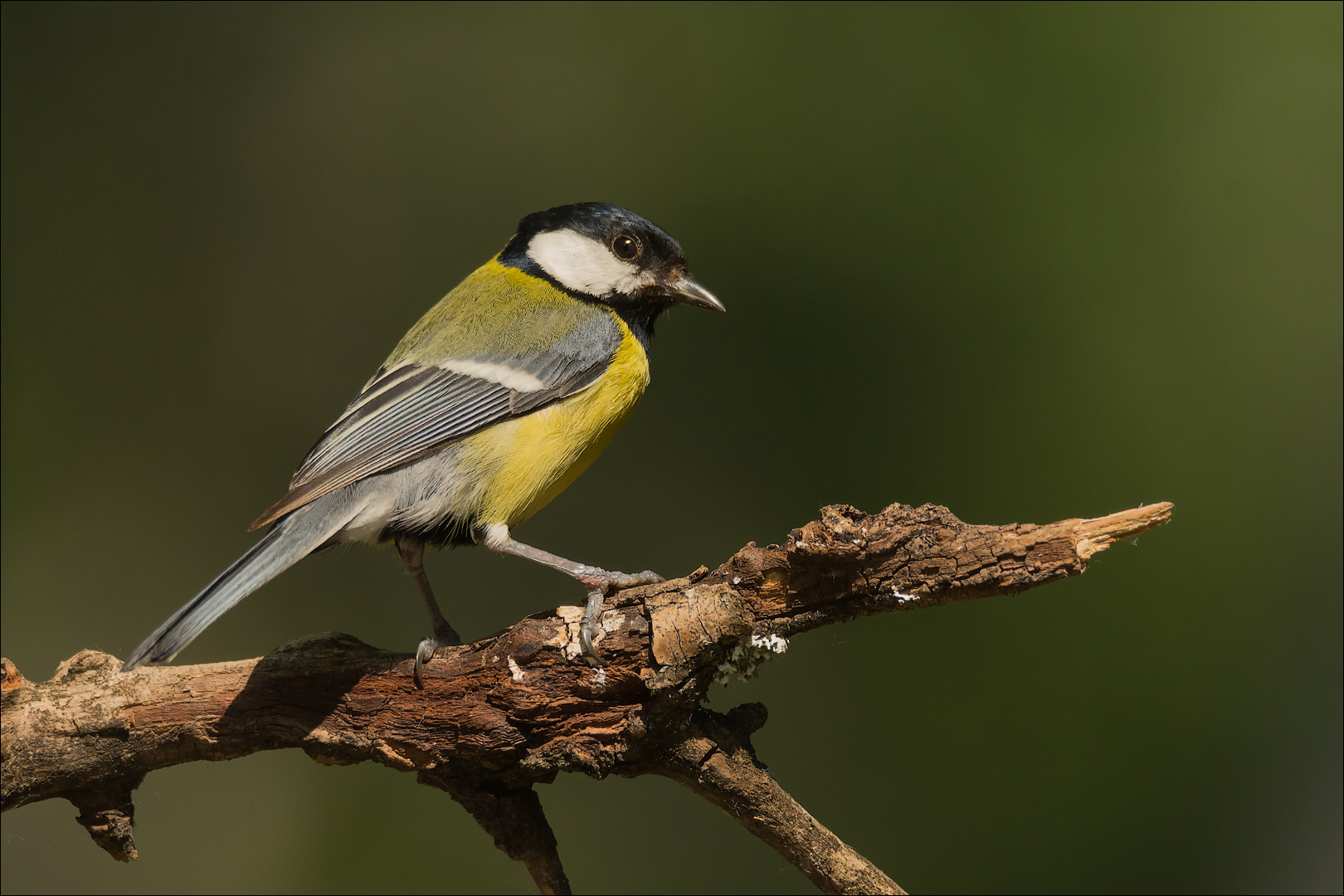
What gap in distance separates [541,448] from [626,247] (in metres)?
0.62

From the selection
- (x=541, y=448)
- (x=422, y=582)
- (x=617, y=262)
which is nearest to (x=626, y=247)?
(x=617, y=262)

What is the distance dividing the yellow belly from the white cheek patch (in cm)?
28

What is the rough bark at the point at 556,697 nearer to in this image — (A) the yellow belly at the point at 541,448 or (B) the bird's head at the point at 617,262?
(A) the yellow belly at the point at 541,448

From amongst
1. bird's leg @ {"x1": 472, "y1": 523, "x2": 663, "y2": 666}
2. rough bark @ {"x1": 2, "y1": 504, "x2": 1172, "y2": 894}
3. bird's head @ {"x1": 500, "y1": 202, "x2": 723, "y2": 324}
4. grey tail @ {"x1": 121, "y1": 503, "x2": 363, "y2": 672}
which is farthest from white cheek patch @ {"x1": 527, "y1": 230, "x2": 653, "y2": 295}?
rough bark @ {"x1": 2, "y1": 504, "x2": 1172, "y2": 894}

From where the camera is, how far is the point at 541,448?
204cm

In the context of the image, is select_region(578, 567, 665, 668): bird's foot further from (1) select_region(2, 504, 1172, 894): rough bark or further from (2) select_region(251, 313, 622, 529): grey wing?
(2) select_region(251, 313, 622, 529): grey wing

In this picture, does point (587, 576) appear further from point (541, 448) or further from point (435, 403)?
point (435, 403)

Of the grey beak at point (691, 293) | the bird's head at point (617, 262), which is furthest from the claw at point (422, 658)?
the grey beak at point (691, 293)

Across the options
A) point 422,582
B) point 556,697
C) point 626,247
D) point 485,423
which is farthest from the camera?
point 626,247

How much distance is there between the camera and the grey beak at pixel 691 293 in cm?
240

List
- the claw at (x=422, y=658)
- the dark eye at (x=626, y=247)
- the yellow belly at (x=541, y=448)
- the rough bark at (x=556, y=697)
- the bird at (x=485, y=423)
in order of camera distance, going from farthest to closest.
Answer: the dark eye at (x=626, y=247) → the yellow belly at (x=541, y=448) → the bird at (x=485, y=423) → the claw at (x=422, y=658) → the rough bark at (x=556, y=697)

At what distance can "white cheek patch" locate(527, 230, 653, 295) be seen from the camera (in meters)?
2.38

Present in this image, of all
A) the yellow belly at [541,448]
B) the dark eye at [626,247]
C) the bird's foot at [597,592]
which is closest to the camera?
the bird's foot at [597,592]

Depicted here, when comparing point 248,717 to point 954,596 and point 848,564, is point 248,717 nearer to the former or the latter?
point 848,564
